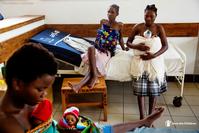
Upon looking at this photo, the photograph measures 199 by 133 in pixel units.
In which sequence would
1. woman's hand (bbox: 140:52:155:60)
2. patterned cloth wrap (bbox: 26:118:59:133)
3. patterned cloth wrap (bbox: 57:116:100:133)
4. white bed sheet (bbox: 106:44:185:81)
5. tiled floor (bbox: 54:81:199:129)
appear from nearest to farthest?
patterned cloth wrap (bbox: 26:118:59:133) < patterned cloth wrap (bbox: 57:116:100:133) < woman's hand (bbox: 140:52:155:60) < tiled floor (bbox: 54:81:199:129) < white bed sheet (bbox: 106:44:185:81)

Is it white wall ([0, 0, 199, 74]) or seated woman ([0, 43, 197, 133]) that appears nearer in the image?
seated woman ([0, 43, 197, 133])

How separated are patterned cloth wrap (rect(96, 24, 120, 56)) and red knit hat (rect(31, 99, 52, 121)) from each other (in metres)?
1.80

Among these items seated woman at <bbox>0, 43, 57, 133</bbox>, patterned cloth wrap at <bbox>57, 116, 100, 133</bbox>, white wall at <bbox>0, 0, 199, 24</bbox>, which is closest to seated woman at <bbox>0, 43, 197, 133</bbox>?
seated woman at <bbox>0, 43, 57, 133</bbox>

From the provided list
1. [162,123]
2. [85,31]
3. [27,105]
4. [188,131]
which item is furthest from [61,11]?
[27,105]

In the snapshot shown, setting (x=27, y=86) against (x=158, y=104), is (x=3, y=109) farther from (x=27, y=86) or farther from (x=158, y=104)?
(x=158, y=104)

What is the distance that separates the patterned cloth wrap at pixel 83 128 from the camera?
130cm

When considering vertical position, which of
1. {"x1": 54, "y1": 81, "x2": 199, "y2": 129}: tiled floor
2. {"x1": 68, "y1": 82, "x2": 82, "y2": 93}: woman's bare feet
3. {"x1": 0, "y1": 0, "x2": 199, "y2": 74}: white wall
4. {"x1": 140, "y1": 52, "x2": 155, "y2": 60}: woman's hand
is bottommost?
{"x1": 54, "y1": 81, "x2": 199, "y2": 129}: tiled floor

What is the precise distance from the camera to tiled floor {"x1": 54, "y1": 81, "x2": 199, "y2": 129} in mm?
2441

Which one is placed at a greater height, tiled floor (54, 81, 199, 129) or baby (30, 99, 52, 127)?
baby (30, 99, 52, 127)

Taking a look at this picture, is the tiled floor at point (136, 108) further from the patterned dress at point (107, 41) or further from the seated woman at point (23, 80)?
the seated woman at point (23, 80)

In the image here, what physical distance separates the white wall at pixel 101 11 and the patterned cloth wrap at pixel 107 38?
69 cm

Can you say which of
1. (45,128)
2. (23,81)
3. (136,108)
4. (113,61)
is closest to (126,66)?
(113,61)

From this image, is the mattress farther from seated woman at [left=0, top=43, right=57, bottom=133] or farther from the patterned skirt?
seated woman at [left=0, top=43, right=57, bottom=133]

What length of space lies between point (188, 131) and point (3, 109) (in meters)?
1.75
